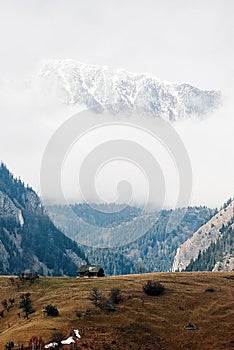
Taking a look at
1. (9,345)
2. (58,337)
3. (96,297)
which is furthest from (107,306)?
(9,345)

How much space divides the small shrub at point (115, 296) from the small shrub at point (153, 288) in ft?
25.7

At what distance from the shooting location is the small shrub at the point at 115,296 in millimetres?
106287

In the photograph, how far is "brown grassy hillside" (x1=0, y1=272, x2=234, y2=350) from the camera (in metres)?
87.1

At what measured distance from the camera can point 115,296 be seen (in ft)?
352

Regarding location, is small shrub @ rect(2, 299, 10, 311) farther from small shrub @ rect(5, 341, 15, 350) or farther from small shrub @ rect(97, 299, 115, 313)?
small shrub @ rect(5, 341, 15, 350)

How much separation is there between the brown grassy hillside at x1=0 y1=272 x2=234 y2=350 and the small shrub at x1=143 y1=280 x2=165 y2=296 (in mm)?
1528

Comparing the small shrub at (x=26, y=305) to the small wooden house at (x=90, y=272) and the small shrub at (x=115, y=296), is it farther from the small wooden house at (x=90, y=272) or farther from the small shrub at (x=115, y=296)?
the small wooden house at (x=90, y=272)

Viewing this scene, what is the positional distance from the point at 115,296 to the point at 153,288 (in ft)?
36.9

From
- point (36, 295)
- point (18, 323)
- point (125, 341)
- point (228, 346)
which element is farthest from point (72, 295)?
point (228, 346)

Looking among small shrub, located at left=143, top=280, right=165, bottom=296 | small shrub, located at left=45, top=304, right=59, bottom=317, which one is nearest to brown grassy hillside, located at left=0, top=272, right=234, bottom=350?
small shrub, located at left=45, top=304, right=59, bottom=317

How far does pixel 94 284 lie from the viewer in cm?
12381

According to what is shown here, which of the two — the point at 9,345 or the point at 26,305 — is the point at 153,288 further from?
the point at 9,345

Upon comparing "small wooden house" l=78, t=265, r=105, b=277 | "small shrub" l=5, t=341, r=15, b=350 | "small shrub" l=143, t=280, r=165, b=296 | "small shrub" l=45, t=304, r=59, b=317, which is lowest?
"small shrub" l=5, t=341, r=15, b=350

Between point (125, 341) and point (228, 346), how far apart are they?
1815 centimetres
